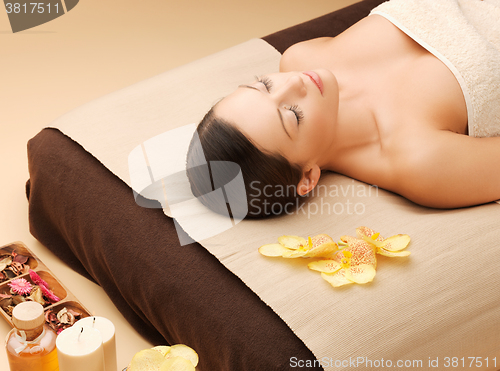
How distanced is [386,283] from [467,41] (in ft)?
2.95

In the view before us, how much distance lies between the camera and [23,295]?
5.54 feet

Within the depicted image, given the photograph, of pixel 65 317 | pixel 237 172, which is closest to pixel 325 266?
pixel 237 172

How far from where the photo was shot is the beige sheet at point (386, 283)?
126cm

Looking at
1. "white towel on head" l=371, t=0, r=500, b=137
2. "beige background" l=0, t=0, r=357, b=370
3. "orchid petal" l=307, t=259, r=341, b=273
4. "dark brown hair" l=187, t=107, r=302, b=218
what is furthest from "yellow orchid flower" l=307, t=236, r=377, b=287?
"beige background" l=0, t=0, r=357, b=370

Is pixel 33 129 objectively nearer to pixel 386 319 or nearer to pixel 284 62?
pixel 284 62

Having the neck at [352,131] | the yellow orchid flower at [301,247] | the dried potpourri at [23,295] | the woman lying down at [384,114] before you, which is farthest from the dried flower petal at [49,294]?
the neck at [352,131]

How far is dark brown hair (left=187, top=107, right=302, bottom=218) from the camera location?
1522 mm

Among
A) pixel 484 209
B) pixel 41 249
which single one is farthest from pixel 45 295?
pixel 484 209

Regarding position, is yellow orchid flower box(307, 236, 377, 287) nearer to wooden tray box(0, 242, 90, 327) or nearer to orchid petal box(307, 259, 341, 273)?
orchid petal box(307, 259, 341, 273)

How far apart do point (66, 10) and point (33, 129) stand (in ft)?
4.51

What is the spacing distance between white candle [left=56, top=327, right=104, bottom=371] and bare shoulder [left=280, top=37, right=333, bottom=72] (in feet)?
3.94

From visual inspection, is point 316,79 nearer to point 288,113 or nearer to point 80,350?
point 288,113

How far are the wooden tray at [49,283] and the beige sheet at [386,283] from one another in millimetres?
380

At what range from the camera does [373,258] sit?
4.42 ft
